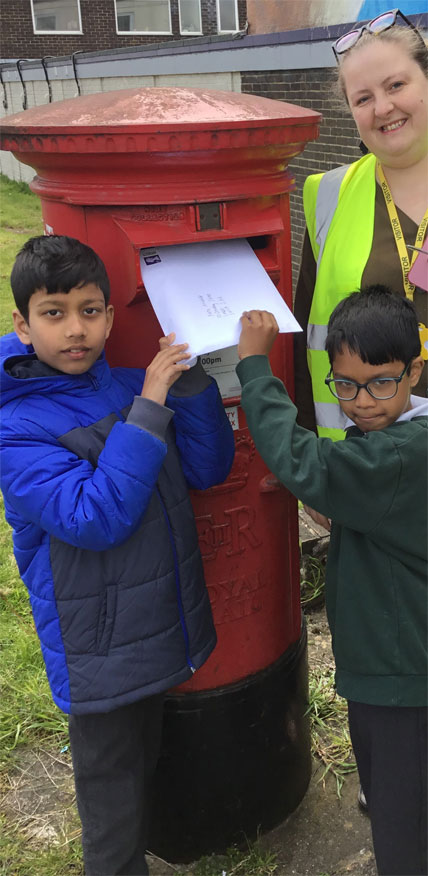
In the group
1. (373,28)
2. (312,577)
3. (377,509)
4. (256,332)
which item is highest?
(373,28)

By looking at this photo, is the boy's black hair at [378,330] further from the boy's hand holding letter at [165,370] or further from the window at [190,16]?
the window at [190,16]

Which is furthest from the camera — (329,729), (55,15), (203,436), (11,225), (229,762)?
(55,15)

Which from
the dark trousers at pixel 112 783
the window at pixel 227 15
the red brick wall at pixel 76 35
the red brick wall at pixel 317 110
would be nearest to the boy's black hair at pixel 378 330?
the dark trousers at pixel 112 783

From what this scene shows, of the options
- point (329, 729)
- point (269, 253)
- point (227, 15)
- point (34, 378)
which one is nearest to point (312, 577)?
point (329, 729)

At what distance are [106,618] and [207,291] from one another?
2.26 ft

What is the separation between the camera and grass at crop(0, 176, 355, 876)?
2119 millimetres

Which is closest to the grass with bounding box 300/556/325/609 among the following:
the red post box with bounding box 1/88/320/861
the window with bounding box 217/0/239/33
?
the red post box with bounding box 1/88/320/861

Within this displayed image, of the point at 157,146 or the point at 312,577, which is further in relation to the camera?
the point at 312,577

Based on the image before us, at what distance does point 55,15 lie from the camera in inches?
733

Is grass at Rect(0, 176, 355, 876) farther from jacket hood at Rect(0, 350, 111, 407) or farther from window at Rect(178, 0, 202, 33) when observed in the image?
window at Rect(178, 0, 202, 33)

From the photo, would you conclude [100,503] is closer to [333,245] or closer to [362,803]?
[333,245]

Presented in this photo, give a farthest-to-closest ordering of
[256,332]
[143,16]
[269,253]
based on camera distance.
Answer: [143,16] → [269,253] → [256,332]

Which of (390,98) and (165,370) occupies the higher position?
(390,98)

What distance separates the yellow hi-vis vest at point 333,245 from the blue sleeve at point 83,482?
59cm
